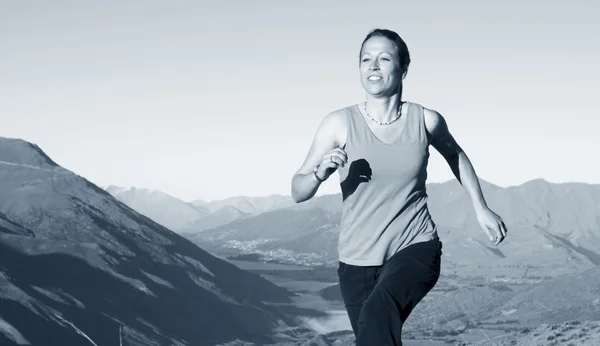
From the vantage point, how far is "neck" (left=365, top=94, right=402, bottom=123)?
422 centimetres

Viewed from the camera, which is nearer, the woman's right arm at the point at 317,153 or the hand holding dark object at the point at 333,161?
the hand holding dark object at the point at 333,161

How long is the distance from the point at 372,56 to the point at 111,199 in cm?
10276

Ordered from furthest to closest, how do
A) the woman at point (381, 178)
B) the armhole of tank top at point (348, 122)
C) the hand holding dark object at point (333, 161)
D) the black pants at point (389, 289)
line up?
the armhole of tank top at point (348, 122)
the woman at point (381, 178)
the hand holding dark object at point (333, 161)
the black pants at point (389, 289)

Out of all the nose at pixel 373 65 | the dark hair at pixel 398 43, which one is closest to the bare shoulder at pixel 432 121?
the dark hair at pixel 398 43

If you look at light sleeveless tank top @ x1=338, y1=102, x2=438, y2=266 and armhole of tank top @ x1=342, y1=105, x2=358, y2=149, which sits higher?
armhole of tank top @ x1=342, y1=105, x2=358, y2=149

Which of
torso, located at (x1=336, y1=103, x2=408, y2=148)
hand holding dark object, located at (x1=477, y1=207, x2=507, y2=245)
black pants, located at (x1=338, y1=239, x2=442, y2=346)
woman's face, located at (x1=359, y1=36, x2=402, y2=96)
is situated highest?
woman's face, located at (x1=359, y1=36, x2=402, y2=96)

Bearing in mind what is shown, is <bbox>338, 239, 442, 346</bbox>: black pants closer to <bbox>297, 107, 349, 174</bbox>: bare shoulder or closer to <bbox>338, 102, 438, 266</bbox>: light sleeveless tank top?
<bbox>338, 102, 438, 266</bbox>: light sleeveless tank top

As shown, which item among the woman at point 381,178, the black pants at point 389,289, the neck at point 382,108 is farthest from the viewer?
the neck at point 382,108

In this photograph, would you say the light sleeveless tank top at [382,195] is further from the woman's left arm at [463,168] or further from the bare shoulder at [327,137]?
the woman's left arm at [463,168]

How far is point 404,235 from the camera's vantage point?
13.2ft

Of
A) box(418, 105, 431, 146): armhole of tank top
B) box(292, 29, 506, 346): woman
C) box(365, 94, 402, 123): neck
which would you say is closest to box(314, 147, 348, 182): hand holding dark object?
box(292, 29, 506, 346): woman

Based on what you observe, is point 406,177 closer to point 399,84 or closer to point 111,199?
point 399,84

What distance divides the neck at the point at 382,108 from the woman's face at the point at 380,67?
5 centimetres

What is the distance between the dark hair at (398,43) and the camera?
13.8 feet
